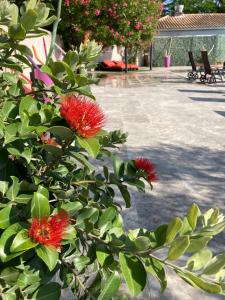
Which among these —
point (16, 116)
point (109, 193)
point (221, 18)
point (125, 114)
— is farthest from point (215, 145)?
point (221, 18)

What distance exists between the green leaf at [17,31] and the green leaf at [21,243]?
471 millimetres

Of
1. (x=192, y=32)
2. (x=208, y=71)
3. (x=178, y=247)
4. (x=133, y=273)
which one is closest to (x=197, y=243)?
(x=178, y=247)

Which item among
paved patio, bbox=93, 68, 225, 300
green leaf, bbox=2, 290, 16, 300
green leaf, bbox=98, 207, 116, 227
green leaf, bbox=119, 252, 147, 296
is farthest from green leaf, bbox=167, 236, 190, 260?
paved patio, bbox=93, 68, 225, 300

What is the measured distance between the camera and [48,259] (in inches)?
36.2

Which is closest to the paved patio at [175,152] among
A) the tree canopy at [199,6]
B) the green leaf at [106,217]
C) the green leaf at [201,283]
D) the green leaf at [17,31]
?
the green leaf at [106,217]

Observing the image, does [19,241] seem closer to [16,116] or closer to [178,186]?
[16,116]

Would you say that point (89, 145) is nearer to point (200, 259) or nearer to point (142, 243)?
point (142, 243)

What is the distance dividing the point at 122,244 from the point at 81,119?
0.34 metres

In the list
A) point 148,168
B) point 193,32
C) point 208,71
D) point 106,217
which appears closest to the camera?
point 106,217

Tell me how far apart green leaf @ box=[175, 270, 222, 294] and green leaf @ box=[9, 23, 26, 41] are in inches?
26.2

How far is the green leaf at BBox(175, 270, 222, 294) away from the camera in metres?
0.90

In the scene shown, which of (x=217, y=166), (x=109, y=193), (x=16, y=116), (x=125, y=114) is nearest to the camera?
(x=16, y=116)

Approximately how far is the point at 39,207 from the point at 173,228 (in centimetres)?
30

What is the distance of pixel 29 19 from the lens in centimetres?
103
